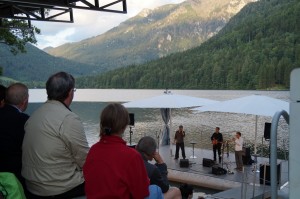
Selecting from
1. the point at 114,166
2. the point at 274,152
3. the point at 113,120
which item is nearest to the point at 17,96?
the point at 113,120

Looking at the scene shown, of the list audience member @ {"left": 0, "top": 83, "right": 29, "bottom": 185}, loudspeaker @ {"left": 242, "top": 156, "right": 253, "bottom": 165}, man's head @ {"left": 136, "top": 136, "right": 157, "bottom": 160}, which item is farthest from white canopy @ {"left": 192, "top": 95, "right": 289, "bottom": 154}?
audience member @ {"left": 0, "top": 83, "right": 29, "bottom": 185}

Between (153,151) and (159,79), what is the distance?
114279 millimetres

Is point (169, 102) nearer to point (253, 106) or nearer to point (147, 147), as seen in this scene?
point (253, 106)

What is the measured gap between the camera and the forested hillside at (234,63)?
97.0m

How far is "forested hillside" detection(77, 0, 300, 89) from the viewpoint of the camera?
97000mm

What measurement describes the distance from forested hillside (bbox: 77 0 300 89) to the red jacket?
90.1 metres

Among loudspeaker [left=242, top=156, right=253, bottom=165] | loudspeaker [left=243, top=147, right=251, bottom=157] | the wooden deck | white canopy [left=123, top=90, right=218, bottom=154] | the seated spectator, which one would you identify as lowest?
the wooden deck

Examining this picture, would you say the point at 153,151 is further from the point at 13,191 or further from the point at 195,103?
the point at 195,103

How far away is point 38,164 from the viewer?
9.51 feet

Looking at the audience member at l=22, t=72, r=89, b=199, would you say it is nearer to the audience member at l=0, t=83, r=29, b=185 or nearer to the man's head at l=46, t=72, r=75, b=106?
the man's head at l=46, t=72, r=75, b=106

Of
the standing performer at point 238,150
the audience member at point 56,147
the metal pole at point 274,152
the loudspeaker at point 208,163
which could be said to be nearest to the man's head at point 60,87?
the audience member at point 56,147

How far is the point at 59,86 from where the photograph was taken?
292 centimetres

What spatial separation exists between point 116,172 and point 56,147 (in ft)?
2.01

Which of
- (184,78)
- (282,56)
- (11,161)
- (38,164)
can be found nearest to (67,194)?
(38,164)
